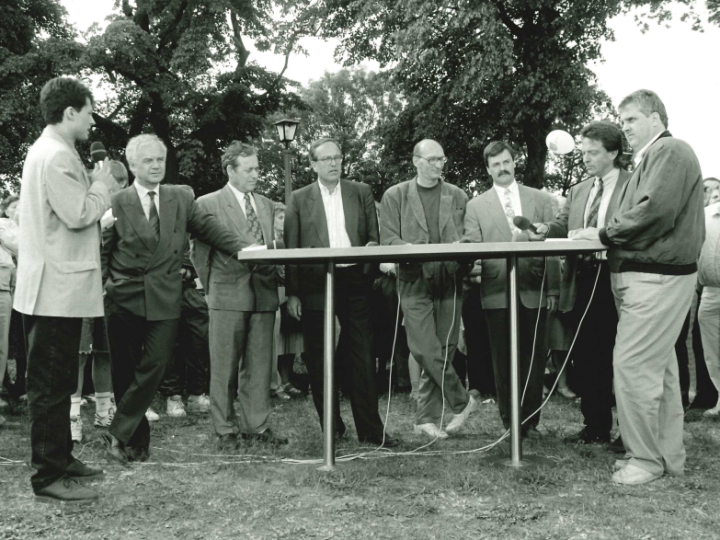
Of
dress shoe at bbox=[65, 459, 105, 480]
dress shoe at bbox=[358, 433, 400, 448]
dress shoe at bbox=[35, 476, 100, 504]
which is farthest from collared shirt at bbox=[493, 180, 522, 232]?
dress shoe at bbox=[35, 476, 100, 504]

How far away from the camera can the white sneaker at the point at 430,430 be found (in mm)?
5496

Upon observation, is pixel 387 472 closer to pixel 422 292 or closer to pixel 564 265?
pixel 422 292

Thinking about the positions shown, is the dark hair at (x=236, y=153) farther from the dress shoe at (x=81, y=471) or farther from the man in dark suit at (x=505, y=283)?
the dress shoe at (x=81, y=471)

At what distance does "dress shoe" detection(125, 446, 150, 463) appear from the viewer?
480 centimetres

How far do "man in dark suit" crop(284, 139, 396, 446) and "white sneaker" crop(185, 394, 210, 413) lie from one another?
2090 mm

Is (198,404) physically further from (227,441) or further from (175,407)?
(227,441)

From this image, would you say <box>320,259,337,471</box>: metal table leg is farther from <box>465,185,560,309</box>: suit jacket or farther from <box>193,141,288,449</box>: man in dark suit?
<box>465,185,560,309</box>: suit jacket

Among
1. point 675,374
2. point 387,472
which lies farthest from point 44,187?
point 675,374

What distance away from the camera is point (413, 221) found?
18.5ft

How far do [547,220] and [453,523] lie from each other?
2.83m

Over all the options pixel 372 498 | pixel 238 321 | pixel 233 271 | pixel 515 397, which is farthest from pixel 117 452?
pixel 515 397

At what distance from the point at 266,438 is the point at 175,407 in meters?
1.88

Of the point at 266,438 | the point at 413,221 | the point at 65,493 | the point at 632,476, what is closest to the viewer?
the point at 65,493

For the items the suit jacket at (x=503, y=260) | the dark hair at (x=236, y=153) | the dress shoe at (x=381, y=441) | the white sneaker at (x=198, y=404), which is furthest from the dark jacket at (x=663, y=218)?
the white sneaker at (x=198, y=404)
